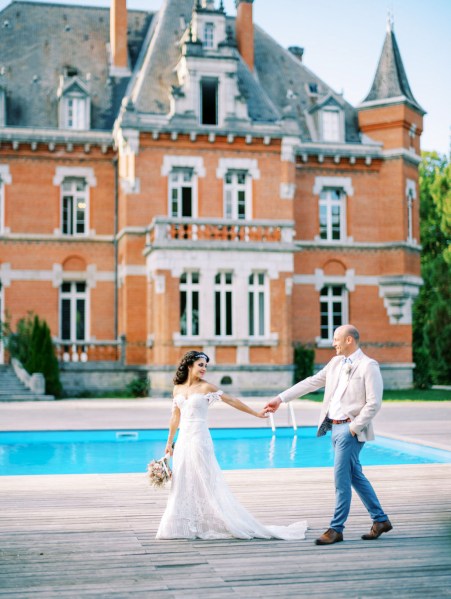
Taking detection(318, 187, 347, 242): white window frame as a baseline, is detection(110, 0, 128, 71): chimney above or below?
above

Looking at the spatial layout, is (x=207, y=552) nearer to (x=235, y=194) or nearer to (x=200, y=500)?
(x=200, y=500)

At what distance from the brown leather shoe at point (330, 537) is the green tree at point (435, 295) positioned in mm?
26166

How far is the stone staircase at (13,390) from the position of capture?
84.4 feet

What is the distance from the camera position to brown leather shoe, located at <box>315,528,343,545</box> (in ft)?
21.6

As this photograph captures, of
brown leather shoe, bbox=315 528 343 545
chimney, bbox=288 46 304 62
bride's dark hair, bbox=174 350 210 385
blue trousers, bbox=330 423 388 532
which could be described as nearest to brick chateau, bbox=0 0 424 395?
chimney, bbox=288 46 304 62

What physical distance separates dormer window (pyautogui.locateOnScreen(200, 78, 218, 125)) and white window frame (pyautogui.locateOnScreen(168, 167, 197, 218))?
1.78 meters

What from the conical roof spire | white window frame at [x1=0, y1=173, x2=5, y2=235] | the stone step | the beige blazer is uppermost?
the conical roof spire

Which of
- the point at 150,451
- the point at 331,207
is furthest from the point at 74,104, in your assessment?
the point at 150,451

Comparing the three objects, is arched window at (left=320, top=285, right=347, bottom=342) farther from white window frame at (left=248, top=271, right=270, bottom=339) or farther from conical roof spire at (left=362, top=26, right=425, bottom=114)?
conical roof spire at (left=362, top=26, right=425, bottom=114)

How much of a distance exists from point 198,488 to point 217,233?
20.9 m

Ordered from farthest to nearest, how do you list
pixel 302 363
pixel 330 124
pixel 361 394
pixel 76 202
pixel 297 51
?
pixel 297 51 < pixel 330 124 < pixel 76 202 < pixel 302 363 < pixel 361 394

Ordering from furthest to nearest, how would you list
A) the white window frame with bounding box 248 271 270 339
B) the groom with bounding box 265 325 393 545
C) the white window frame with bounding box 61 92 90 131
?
the white window frame with bounding box 61 92 90 131
the white window frame with bounding box 248 271 270 339
the groom with bounding box 265 325 393 545

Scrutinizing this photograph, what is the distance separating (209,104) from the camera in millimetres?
29750

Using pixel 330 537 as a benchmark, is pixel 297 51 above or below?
above
